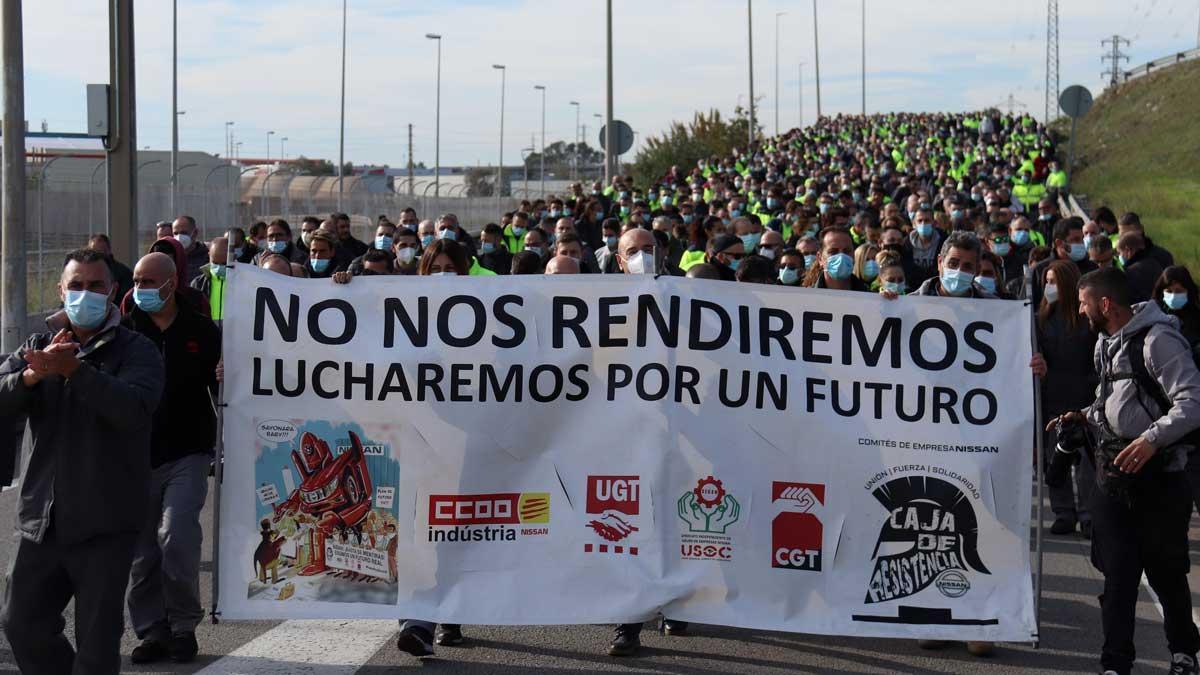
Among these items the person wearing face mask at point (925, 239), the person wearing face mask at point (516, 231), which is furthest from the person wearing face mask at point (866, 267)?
the person wearing face mask at point (516, 231)

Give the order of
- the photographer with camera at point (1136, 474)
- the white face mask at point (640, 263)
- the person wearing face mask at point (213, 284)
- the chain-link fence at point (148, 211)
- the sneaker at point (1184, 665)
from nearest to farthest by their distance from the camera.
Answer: the photographer with camera at point (1136, 474) → the sneaker at point (1184, 665) → the white face mask at point (640, 263) → the person wearing face mask at point (213, 284) → the chain-link fence at point (148, 211)

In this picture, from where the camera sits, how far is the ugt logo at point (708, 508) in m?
6.65

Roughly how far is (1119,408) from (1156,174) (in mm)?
57929

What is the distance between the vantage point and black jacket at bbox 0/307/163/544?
17.3ft

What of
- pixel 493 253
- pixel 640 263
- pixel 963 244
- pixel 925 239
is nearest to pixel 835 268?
pixel 640 263

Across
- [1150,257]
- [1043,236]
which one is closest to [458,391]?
[1150,257]

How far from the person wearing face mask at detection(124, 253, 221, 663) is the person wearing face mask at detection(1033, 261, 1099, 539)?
5.42 metres

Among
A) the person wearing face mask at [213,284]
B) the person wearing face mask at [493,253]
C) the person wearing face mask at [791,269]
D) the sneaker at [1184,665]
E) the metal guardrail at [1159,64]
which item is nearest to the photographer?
the sneaker at [1184,665]

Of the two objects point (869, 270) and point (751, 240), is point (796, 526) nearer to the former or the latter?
point (869, 270)

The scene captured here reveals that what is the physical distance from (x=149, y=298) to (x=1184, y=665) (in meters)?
4.73

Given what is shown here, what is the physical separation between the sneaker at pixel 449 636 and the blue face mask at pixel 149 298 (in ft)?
6.40

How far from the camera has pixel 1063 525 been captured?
9.83 meters

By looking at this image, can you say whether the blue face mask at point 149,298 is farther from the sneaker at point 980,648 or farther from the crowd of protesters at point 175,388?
the sneaker at point 980,648

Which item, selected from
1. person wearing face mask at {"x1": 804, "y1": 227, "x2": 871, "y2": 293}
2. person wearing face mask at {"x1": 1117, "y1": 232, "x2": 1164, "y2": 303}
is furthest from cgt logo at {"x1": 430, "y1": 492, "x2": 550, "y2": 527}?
person wearing face mask at {"x1": 1117, "y1": 232, "x2": 1164, "y2": 303}
